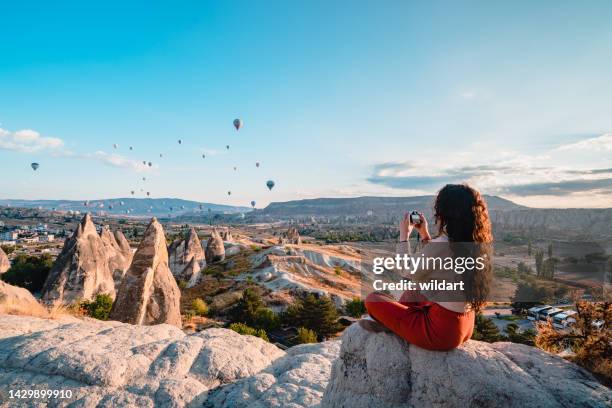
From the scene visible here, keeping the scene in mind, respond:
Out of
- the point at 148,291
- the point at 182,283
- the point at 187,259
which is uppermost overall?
the point at 148,291

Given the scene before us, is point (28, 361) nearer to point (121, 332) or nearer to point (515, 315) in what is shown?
point (121, 332)

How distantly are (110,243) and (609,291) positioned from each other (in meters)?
39.2

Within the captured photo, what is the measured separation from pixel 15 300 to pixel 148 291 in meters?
4.28

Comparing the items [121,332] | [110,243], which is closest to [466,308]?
[121,332]

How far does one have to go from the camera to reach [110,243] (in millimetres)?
35719

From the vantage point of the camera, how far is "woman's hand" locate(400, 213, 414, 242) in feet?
13.8

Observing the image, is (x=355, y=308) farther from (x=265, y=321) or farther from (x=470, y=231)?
(x=470, y=231)

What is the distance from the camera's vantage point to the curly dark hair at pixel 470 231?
3645 mm

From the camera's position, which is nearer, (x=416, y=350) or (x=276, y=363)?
(x=416, y=350)

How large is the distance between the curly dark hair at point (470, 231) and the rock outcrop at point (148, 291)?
12.9m

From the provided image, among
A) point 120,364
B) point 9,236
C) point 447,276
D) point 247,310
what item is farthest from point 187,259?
point 9,236

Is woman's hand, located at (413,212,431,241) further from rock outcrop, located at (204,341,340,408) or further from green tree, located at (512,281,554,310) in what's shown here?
green tree, located at (512,281,554,310)

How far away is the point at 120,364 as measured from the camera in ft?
19.0

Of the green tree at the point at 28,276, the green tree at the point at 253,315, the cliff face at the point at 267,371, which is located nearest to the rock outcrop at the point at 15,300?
the cliff face at the point at 267,371
